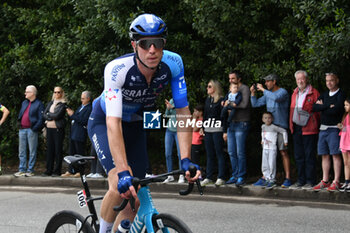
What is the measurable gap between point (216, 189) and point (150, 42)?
7.47 meters

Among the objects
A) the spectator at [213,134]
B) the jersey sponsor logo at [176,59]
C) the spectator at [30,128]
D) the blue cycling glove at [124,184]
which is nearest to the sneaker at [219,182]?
the spectator at [213,134]

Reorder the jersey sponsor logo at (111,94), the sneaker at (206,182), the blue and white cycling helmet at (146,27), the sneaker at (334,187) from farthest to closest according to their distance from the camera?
the sneaker at (206,182) → the sneaker at (334,187) → the jersey sponsor logo at (111,94) → the blue and white cycling helmet at (146,27)

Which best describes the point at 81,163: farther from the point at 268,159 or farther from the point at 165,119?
the point at 165,119

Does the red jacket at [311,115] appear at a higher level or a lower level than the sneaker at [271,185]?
higher

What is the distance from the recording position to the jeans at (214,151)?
1173 centimetres

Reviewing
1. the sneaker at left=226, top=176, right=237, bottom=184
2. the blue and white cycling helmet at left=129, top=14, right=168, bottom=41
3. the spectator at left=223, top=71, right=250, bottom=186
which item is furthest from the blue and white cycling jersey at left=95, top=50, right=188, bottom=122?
the sneaker at left=226, top=176, right=237, bottom=184

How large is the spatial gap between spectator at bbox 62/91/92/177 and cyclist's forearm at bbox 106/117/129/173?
8.89 m

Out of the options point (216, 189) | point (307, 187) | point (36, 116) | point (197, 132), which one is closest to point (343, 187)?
point (307, 187)

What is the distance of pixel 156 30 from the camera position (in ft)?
13.7

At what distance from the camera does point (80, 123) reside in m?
13.2

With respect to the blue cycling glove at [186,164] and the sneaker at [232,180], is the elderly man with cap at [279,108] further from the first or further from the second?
the blue cycling glove at [186,164]

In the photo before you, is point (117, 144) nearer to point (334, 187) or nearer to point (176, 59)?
point (176, 59)

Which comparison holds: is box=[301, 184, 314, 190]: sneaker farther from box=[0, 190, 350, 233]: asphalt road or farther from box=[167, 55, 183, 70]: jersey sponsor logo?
box=[167, 55, 183, 70]: jersey sponsor logo

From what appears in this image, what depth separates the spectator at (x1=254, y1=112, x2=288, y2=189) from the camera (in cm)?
1091
